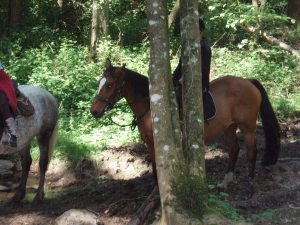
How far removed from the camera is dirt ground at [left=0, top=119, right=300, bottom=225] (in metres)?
5.88

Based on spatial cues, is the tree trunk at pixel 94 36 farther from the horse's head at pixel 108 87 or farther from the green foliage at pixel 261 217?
the green foliage at pixel 261 217

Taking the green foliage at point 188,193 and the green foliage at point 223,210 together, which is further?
the green foliage at point 223,210

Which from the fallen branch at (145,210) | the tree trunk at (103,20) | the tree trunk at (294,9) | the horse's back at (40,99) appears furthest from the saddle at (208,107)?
the tree trunk at (294,9)

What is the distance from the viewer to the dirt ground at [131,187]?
588 centimetres

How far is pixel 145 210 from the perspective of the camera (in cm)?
539

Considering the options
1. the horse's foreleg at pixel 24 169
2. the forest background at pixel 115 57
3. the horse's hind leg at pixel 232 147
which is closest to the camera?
the horse's hind leg at pixel 232 147

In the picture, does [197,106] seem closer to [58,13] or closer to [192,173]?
[192,173]

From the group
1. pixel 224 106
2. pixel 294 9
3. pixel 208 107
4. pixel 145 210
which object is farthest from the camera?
pixel 294 9

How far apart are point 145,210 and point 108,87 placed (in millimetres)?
1800

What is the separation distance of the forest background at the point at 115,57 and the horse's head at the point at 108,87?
9.50 ft

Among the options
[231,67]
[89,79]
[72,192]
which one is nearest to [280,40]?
[231,67]

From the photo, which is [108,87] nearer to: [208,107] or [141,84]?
[141,84]

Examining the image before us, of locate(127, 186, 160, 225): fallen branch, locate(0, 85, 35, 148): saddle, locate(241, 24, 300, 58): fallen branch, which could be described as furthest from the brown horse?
locate(241, 24, 300, 58): fallen branch

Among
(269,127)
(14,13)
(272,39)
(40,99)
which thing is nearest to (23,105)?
(40,99)
